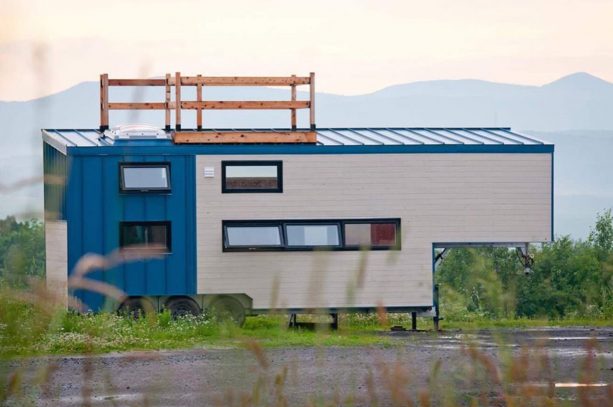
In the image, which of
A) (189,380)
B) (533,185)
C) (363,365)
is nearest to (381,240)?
(533,185)

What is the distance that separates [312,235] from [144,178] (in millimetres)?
2882

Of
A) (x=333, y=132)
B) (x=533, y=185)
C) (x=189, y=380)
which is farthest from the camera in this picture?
(x=333, y=132)

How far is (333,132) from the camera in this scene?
2336 centimetres

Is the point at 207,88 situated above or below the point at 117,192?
above

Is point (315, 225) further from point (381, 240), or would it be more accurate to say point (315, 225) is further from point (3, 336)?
point (3, 336)

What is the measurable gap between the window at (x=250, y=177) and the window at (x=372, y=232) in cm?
136

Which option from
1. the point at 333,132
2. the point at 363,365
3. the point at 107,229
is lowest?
the point at 363,365

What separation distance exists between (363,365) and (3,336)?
1076 cm

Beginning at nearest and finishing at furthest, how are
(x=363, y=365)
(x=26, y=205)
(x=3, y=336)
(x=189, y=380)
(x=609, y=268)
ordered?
(x=26, y=205) → (x=3, y=336) → (x=609, y=268) → (x=189, y=380) → (x=363, y=365)

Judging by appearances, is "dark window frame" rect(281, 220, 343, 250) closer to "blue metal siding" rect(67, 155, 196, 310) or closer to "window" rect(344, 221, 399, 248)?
"window" rect(344, 221, 399, 248)

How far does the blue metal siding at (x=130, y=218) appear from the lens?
20.4 metres

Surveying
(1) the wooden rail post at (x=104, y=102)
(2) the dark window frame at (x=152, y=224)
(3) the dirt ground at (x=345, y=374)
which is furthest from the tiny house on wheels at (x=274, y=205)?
(3) the dirt ground at (x=345, y=374)

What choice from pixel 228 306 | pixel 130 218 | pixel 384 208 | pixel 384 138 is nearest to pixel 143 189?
pixel 130 218

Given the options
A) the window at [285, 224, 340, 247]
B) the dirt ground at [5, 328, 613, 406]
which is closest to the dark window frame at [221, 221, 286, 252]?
the window at [285, 224, 340, 247]
